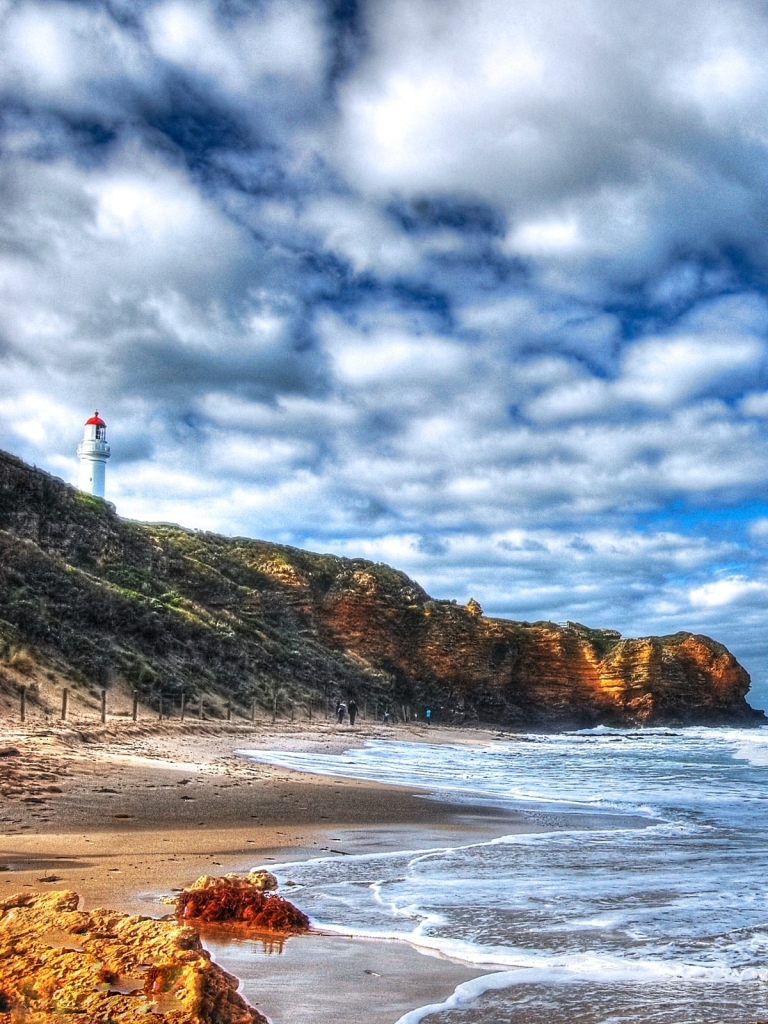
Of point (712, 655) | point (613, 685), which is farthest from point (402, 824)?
point (712, 655)

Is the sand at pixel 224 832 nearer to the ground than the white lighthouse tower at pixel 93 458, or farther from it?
nearer to the ground

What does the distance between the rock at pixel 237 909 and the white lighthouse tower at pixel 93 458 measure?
5678 centimetres

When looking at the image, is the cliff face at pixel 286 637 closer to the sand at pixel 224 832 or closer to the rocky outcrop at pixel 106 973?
the sand at pixel 224 832

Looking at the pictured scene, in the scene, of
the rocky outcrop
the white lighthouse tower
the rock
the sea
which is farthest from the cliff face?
the rocky outcrop

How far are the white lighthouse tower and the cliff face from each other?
8102 millimetres

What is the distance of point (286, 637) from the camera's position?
46719 millimetres

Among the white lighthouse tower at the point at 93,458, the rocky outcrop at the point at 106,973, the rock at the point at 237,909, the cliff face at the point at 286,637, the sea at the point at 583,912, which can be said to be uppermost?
the white lighthouse tower at the point at 93,458

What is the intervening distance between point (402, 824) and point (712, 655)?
61883 millimetres

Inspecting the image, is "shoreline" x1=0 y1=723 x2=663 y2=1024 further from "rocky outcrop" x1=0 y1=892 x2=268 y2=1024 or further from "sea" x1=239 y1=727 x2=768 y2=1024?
"rocky outcrop" x1=0 y1=892 x2=268 y2=1024

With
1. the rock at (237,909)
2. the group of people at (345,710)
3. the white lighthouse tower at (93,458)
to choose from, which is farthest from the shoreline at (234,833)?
the white lighthouse tower at (93,458)

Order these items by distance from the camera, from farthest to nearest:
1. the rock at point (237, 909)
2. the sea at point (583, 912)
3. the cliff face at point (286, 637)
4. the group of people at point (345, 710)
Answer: the group of people at point (345, 710), the cliff face at point (286, 637), the rock at point (237, 909), the sea at point (583, 912)

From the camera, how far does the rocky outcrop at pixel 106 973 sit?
95.6 inches

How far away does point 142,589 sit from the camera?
121 ft

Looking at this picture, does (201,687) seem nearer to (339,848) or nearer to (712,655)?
(339,848)
